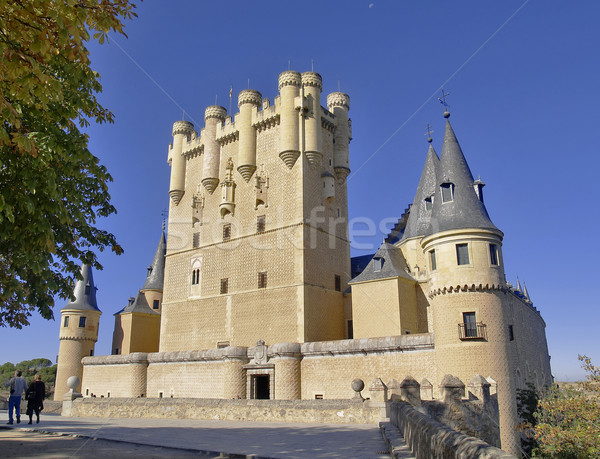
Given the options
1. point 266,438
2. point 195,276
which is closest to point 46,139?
point 266,438

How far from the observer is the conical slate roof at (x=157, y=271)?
131ft

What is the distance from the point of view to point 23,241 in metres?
7.50

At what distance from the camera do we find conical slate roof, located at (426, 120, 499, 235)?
20266mm

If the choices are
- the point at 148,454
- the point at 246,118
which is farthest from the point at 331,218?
the point at 148,454

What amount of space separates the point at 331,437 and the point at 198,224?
2538 centimetres

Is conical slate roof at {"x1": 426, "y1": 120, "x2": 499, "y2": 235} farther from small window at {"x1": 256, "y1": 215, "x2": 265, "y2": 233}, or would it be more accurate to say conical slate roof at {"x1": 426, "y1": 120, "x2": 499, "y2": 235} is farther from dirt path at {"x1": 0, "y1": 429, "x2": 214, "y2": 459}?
dirt path at {"x1": 0, "y1": 429, "x2": 214, "y2": 459}

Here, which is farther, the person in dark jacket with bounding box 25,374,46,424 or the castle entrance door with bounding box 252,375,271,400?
the castle entrance door with bounding box 252,375,271,400

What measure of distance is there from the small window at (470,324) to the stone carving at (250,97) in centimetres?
2036

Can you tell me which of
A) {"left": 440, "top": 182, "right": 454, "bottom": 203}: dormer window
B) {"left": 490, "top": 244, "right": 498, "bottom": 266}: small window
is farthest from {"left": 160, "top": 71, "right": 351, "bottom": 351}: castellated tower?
{"left": 490, "top": 244, "right": 498, "bottom": 266}: small window

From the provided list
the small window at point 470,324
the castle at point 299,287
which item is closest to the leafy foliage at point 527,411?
the castle at point 299,287

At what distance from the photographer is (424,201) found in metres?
28.0

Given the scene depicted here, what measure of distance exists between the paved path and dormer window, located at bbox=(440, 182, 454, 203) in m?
11.4

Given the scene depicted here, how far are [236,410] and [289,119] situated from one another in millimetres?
19148

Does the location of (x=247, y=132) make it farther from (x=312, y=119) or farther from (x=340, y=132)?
(x=340, y=132)
